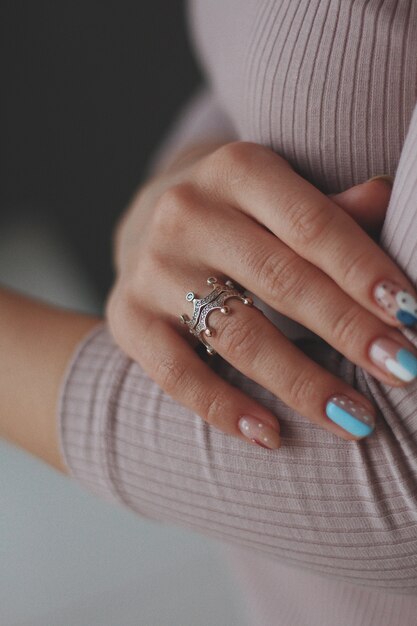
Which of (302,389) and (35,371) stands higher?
(302,389)

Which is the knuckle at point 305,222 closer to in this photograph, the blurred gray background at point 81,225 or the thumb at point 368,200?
the thumb at point 368,200

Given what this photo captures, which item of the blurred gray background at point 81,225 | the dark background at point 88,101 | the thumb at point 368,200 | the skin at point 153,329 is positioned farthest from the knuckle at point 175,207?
the dark background at point 88,101

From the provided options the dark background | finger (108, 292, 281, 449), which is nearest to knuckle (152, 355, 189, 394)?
finger (108, 292, 281, 449)

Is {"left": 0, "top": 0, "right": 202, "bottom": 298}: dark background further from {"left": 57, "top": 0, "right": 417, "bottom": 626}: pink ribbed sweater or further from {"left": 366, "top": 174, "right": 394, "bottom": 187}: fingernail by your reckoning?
{"left": 366, "top": 174, "right": 394, "bottom": 187}: fingernail

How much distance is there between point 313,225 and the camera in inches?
17.2

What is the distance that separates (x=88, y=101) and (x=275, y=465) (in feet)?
A: 4.87

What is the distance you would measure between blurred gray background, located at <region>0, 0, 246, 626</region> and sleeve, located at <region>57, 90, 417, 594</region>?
25.8 inches

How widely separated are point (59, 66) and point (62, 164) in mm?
257

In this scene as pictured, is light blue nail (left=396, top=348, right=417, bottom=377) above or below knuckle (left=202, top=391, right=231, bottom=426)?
above

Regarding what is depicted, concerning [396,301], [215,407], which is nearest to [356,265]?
[396,301]

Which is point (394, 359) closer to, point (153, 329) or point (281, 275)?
point (281, 275)

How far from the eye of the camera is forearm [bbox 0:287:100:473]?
59cm

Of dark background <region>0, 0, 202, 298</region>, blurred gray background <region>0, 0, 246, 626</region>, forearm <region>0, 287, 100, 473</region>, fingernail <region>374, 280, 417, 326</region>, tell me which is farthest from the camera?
dark background <region>0, 0, 202, 298</region>

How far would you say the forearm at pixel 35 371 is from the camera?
0.59 meters
